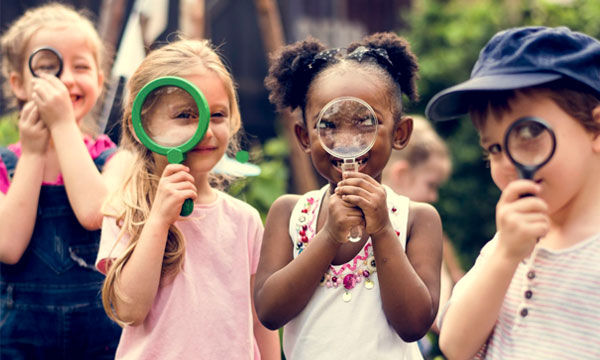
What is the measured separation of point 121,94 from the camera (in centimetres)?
419

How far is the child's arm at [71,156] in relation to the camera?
3023mm

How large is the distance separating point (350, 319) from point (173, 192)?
0.74 m

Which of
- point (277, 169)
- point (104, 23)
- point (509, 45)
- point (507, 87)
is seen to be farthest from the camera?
point (104, 23)

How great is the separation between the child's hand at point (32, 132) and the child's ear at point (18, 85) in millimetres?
393

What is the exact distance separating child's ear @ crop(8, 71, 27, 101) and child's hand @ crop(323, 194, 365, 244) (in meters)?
1.88

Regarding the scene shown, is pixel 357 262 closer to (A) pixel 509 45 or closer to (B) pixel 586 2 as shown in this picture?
(A) pixel 509 45

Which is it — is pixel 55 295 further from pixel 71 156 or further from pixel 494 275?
pixel 494 275

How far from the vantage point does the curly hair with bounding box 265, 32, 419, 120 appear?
261 centimetres

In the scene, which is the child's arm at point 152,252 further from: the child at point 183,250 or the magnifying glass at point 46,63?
the magnifying glass at point 46,63

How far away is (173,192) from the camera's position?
251 cm

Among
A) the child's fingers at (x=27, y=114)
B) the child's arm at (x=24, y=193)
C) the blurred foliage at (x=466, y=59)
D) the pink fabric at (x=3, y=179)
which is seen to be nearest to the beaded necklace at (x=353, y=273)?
the child's arm at (x=24, y=193)

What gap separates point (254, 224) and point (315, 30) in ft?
25.5

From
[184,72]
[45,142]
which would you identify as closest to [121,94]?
[45,142]

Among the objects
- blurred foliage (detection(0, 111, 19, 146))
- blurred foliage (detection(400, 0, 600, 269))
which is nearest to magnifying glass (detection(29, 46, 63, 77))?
blurred foliage (detection(0, 111, 19, 146))
